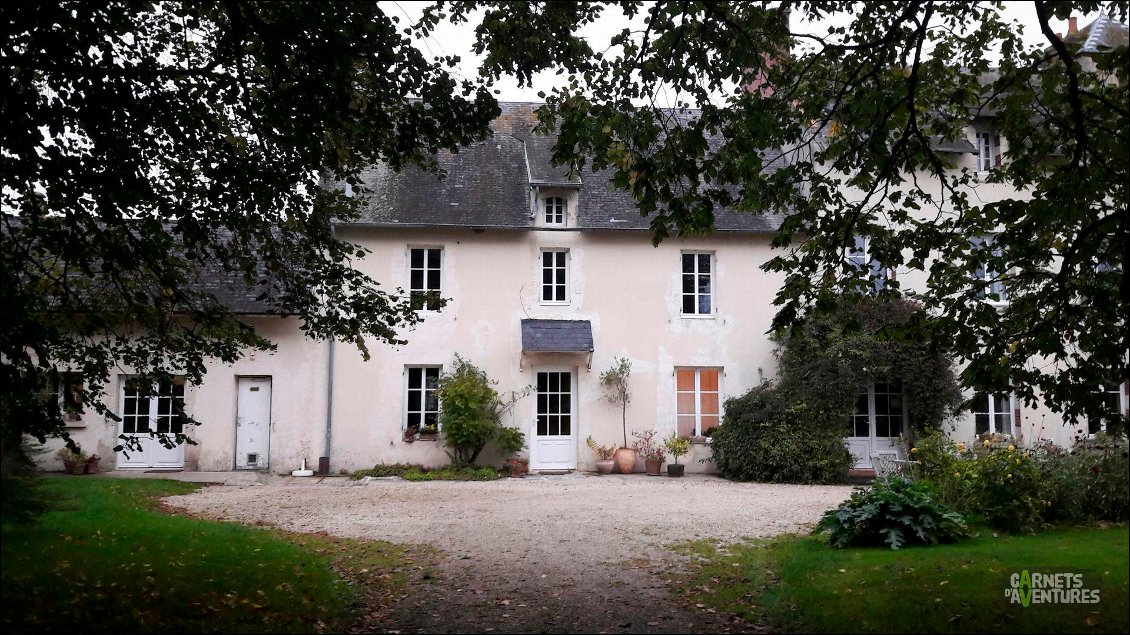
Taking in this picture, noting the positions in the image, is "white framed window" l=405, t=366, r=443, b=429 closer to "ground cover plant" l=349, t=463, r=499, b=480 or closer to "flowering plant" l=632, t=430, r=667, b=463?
"ground cover plant" l=349, t=463, r=499, b=480

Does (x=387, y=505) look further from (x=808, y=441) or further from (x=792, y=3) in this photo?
(x=792, y=3)

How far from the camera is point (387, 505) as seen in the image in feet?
42.3

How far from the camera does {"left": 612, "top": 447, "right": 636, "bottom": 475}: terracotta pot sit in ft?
58.5

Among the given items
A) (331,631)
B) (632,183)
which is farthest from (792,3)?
(331,631)

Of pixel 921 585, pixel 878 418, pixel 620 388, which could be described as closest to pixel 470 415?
pixel 620 388

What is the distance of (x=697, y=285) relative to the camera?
19.2 meters

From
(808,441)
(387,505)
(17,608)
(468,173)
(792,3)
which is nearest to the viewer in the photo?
(17,608)

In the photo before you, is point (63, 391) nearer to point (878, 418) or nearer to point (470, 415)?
point (470, 415)

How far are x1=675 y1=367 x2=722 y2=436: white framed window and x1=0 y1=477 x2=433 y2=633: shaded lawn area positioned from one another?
10.2 metres

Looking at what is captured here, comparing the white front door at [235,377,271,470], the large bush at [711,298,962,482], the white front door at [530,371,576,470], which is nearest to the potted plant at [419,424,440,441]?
the white front door at [530,371,576,470]

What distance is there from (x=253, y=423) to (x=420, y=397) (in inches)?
136

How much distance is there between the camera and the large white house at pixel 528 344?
17.6m

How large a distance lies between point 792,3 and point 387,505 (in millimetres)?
9194

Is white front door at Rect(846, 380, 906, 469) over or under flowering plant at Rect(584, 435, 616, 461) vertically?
over
